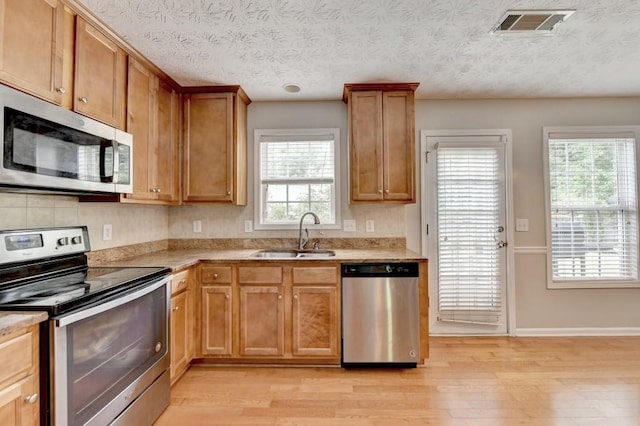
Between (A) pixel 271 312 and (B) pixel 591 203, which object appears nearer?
(A) pixel 271 312

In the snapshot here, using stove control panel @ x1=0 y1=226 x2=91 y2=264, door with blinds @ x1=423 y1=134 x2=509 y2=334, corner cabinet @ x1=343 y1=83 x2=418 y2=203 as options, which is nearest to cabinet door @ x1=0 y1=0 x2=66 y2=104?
stove control panel @ x1=0 y1=226 x2=91 y2=264

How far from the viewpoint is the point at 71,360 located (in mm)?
1322

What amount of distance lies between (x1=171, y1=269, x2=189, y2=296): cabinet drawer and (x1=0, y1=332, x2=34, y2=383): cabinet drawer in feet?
3.47

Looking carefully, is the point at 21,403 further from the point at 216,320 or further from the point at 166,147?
the point at 166,147

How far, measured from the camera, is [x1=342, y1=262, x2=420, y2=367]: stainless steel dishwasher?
8.40 ft

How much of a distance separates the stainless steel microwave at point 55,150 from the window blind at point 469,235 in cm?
277

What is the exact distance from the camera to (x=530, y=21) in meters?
2.02

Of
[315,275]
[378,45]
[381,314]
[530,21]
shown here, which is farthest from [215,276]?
[530,21]

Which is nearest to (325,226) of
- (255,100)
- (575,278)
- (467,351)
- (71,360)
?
(255,100)

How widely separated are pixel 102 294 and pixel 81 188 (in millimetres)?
589

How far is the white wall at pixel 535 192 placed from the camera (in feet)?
10.8

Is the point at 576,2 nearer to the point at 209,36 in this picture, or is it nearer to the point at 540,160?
the point at 540,160

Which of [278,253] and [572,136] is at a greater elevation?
[572,136]

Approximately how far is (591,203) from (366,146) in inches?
93.3
